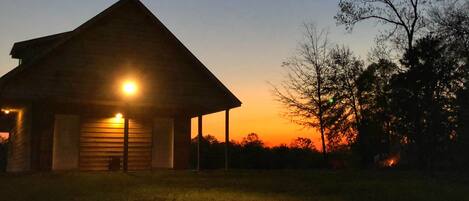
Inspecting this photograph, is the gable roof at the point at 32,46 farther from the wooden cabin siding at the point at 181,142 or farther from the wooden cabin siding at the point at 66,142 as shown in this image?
the wooden cabin siding at the point at 181,142

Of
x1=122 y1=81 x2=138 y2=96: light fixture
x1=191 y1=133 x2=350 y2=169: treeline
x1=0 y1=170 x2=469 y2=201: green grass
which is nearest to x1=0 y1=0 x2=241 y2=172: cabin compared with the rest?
x1=122 y1=81 x2=138 y2=96: light fixture

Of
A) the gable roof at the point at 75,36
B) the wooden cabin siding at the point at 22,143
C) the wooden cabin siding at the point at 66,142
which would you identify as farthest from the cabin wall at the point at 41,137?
the gable roof at the point at 75,36

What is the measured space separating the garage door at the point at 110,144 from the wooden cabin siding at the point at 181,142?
4.18 ft

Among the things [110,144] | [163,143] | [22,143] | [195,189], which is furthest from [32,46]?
[195,189]

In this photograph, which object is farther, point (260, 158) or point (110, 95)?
point (260, 158)

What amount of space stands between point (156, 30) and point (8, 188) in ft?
36.5

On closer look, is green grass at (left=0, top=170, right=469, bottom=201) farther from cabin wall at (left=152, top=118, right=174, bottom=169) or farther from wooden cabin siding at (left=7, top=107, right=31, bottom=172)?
cabin wall at (left=152, top=118, right=174, bottom=169)

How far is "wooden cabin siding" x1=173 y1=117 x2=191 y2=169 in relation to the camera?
26453mm

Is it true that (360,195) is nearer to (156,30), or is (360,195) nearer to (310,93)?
(156,30)

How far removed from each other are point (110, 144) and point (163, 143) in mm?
2693

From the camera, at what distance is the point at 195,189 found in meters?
14.9

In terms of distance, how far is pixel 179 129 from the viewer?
87.7 ft

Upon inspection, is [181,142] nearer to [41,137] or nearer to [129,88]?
[41,137]

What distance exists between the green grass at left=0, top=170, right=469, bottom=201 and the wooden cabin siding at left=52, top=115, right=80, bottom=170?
523 cm
